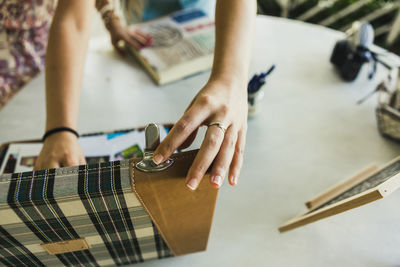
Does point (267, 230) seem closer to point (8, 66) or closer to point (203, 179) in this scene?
point (203, 179)

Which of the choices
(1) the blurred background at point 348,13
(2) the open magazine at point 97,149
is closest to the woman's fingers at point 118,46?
(2) the open magazine at point 97,149

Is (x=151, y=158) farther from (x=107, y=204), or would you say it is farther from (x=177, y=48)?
(x=177, y=48)

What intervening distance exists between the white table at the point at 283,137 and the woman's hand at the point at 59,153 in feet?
0.67

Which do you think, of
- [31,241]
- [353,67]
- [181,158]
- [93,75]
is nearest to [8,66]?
[93,75]

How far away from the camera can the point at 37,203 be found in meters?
0.42

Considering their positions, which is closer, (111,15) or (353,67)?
(353,67)

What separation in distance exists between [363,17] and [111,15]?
7.51ft

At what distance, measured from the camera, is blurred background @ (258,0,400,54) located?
91.1 inches

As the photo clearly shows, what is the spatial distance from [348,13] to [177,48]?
215 centimetres

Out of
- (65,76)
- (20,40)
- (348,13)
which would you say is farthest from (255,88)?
(348,13)

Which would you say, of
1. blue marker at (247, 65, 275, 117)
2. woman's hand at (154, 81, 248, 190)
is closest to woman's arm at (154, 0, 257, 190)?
woman's hand at (154, 81, 248, 190)

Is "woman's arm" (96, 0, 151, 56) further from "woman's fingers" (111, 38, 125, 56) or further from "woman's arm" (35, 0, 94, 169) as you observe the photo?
"woman's arm" (35, 0, 94, 169)

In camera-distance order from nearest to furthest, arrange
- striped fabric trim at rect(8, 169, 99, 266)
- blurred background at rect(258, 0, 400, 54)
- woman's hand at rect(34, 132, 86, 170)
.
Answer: striped fabric trim at rect(8, 169, 99, 266) < woman's hand at rect(34, 132, 86, 170) < blurred background at rect(258, 0, 400, 54)

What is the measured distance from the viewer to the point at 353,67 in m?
1.00
